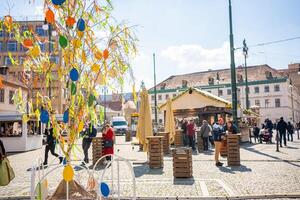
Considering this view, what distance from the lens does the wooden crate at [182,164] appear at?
29.4 feet

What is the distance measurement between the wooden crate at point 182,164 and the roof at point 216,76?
58.8 meters

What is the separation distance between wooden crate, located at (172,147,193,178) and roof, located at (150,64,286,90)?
58.8 metres

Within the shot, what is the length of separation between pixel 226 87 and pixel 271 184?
64759 millimetres

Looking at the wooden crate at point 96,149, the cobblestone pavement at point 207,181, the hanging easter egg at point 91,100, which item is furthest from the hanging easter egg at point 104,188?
the wooden crate at point 96,149

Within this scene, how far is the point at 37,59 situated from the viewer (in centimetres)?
640

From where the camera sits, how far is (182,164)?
9.06 m

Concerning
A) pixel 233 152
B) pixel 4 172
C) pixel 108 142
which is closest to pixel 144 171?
pixel 108 142

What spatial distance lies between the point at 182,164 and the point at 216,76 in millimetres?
66350

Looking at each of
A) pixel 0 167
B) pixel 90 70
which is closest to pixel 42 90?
pixel 90 70

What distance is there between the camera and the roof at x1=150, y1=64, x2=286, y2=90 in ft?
225

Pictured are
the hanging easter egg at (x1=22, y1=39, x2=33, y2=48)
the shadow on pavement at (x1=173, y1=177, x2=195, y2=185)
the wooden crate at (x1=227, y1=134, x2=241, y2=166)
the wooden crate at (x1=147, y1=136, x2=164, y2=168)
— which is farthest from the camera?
the wooden crate at (x1=227, y1=134, x2=241, y2=166)

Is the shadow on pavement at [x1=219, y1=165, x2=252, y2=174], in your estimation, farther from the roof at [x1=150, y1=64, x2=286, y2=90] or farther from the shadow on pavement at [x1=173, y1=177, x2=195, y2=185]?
the roof at [x1=150, y1=64, x2=286, y2=90]

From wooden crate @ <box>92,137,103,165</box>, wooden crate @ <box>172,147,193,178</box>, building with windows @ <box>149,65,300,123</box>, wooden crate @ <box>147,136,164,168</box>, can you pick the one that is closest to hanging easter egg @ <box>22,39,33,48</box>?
wooden crate @ <box>172,147,193,178</box>

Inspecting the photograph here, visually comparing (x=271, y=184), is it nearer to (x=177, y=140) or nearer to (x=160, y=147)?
(x=160, y=147)
